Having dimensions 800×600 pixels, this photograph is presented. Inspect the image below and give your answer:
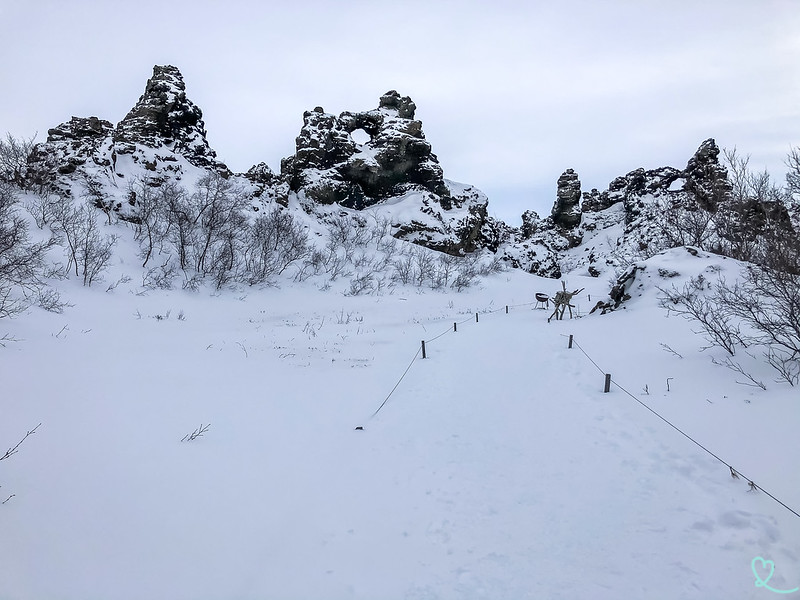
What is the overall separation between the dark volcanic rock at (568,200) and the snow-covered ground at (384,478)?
3453 inches

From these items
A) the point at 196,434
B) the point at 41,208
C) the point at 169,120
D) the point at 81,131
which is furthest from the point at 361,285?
the point at 81,131

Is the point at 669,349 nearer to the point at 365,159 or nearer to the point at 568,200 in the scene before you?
the point at 365,159

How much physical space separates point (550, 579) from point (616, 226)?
311ft

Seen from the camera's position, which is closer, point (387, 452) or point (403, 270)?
point (387, 452)

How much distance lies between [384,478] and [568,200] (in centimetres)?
9615

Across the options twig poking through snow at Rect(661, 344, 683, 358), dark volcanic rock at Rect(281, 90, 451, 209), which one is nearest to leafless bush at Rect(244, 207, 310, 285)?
dark volcanic rock at Rect(281, 90, 451, 209)

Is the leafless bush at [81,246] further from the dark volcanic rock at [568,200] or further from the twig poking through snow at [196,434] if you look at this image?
the dark volcanic rock at [568,200]

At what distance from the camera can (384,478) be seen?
5086 millimetres

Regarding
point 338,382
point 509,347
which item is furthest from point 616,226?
point 338,382

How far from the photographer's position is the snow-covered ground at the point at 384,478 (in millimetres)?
3244

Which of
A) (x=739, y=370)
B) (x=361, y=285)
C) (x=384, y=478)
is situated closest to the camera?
(x=384, y=478)

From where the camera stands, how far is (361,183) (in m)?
48.4

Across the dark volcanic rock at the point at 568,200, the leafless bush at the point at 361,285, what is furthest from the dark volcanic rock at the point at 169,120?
the dark volcanic rock at the point at 568,200

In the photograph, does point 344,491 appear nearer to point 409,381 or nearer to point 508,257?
point 409,381
